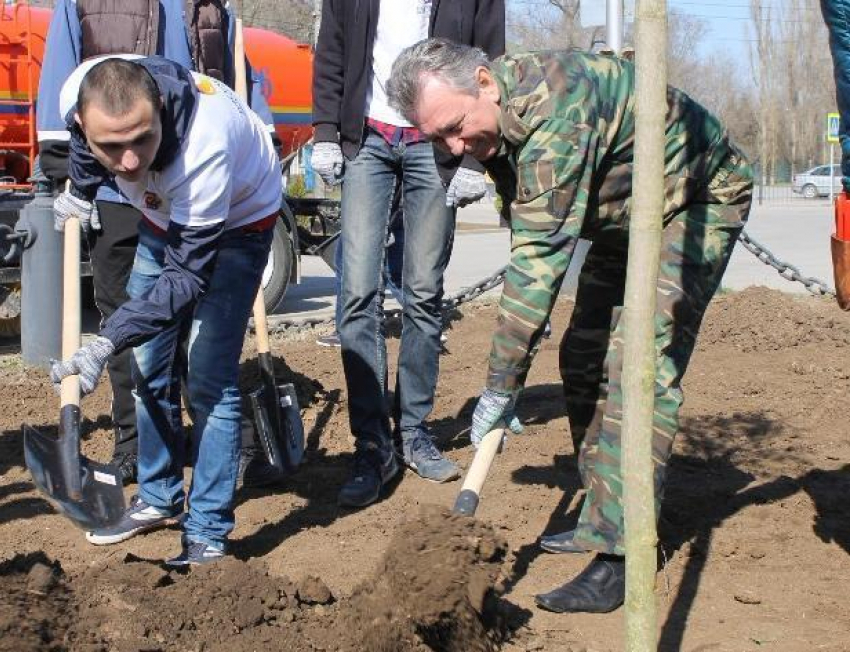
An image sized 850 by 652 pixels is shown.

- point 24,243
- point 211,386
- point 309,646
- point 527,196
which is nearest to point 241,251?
point 211,386

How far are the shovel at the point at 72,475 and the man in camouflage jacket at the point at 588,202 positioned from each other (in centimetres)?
135

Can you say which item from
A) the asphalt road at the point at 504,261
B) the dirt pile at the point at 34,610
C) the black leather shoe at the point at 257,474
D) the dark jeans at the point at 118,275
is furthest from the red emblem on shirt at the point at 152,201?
the asphalt road at the point at 504,261

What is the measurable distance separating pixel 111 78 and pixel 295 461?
7.40 feet

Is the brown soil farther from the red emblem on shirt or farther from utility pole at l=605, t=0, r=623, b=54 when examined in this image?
utility pole at l=605, t=0, r=623, b=54

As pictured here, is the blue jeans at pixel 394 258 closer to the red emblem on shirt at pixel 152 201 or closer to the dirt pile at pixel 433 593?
the red emblem on shirt at pixel 152 201

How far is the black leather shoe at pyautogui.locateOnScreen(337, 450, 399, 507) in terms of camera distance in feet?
15.9

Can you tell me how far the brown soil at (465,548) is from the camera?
10.7 ft

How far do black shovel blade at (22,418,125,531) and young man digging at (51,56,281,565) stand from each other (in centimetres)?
25

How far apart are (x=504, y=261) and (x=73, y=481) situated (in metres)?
12.0

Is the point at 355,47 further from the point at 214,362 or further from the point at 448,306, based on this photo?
the point at 448,306

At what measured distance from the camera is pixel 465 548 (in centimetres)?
347

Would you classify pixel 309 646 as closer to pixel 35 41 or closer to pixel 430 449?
pixel 430 449

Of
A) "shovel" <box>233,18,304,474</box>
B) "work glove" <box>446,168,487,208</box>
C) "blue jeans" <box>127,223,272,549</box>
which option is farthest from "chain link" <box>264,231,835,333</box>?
"blue jeans" <box>127,223,272,549</box>

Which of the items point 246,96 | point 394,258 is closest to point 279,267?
point 394,258
